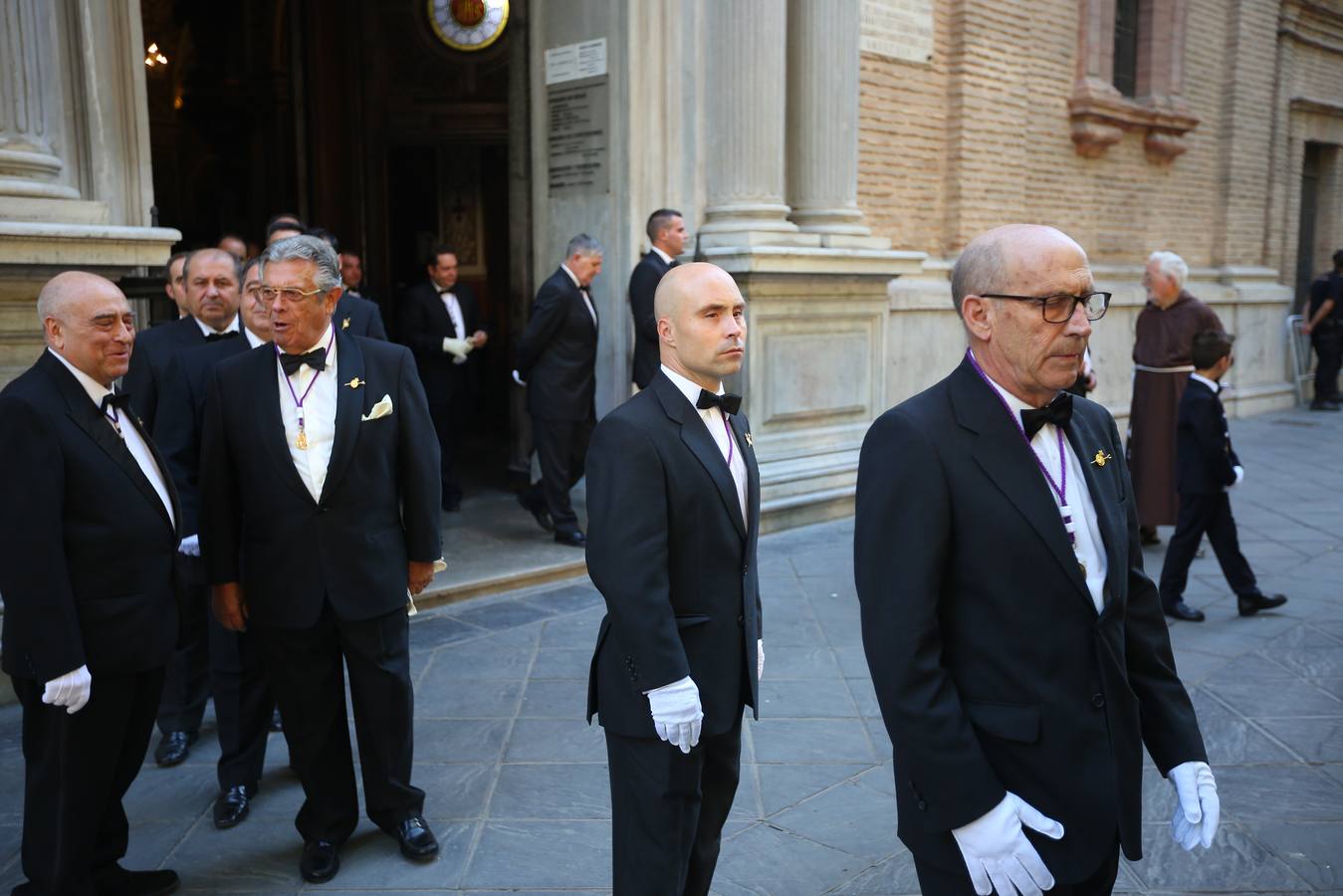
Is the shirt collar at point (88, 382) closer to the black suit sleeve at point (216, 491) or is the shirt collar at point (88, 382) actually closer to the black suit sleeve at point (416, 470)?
the black suit sleeve at point (216, 491)

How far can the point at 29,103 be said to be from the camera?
5230 millimetres

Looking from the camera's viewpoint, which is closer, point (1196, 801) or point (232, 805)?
point (1196, 801)

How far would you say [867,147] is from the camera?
10.0 m

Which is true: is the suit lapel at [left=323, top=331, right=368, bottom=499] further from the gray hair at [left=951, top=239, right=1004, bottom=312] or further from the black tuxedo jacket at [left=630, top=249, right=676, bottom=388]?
the black tuxedo jacket at [left=630, top=249, right=676, bottom=388]

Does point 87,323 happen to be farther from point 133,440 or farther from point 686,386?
point 686,386

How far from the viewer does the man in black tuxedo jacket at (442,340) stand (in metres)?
8.47

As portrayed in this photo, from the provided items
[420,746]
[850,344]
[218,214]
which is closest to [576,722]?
[420,746]

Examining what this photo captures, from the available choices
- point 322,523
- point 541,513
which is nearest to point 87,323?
point 322,523

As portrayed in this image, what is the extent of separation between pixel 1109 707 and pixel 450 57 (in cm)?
1034

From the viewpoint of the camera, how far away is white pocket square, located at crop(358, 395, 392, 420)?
3.48 m

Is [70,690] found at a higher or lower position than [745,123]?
lower

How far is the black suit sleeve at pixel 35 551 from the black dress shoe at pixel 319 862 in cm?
96

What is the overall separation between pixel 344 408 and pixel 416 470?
31 cm

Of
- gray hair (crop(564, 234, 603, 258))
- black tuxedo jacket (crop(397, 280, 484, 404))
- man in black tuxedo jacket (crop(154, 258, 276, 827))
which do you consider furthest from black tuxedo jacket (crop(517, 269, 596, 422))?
man in black tuxedo jacket (crop(154, 258, 276, 827))
